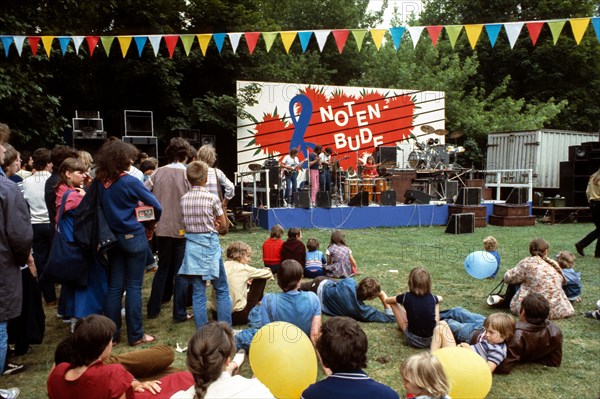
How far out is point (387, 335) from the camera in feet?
14.1

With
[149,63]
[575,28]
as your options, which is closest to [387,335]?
[575,28]

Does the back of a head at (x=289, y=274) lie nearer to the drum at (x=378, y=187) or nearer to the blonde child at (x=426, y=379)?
the blonde child at (x=426, y=379)

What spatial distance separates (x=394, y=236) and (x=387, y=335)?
6.13 meters

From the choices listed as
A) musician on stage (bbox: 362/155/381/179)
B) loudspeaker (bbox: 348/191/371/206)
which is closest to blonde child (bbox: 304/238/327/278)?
loudspeaker (bbox: 348/191/371/206)

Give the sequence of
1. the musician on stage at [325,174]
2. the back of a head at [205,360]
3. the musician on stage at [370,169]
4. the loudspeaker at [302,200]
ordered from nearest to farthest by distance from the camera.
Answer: the back of a head at [205,360] → the loudspeaker at [302,200] → the musician on stage at [325,174] → the musician on stage at [370,169]

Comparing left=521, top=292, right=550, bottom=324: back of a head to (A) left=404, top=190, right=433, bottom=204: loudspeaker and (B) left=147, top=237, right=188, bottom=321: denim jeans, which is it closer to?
(B) left=147, top=237, right=188, bottom=321: denim jeans

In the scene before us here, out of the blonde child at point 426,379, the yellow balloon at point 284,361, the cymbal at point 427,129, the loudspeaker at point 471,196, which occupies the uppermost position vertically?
the cymbal at point 427,129

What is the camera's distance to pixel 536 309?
3449 millimetres

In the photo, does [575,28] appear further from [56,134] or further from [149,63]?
[149,63]

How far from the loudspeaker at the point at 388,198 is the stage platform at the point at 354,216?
4.9 inches

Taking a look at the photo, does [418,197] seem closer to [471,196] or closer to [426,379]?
[471,196]

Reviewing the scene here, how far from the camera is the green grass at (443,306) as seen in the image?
11.0 ft

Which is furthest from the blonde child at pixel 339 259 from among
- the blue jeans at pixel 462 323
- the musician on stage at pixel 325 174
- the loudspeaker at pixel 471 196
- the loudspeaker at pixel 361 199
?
the musician on stage at pixel 325 174

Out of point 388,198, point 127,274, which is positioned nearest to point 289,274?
point 127,274
